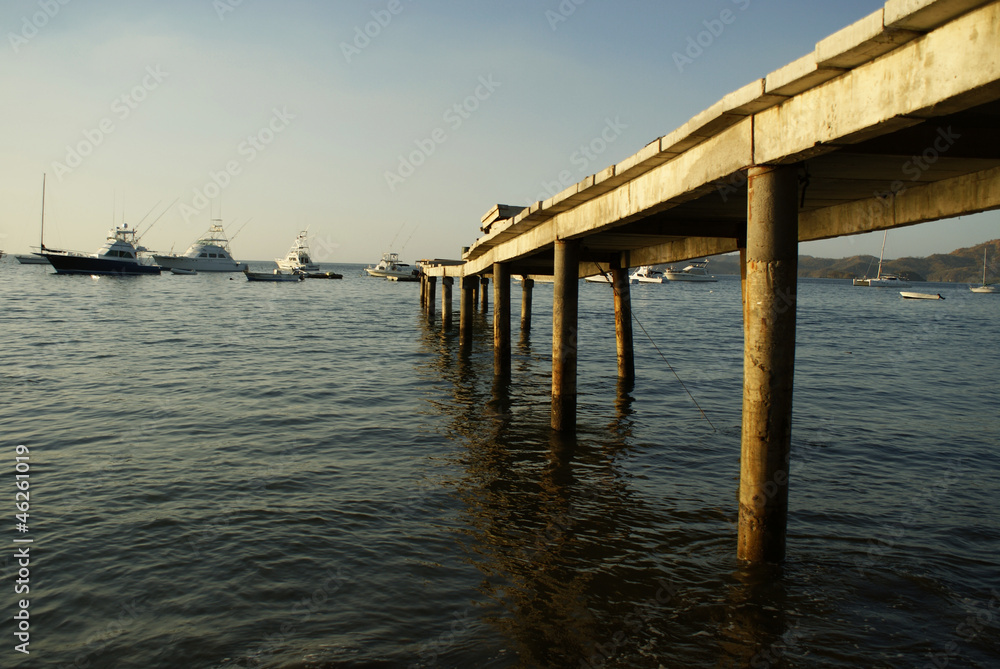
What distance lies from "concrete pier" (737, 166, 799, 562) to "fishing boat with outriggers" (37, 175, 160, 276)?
93.9 m

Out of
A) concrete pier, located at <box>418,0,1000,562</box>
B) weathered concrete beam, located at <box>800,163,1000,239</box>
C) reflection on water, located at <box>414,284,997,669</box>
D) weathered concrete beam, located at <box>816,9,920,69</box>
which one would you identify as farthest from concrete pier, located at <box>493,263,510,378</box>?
weathered concrete beam, located at <box>816,9,920,69</box>

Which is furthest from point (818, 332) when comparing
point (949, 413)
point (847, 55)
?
point (847, 55)

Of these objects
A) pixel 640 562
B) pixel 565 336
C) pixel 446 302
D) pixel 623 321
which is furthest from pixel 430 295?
pixel 640 562

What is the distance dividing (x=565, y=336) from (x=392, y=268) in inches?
4216

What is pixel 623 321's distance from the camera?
17.7 m

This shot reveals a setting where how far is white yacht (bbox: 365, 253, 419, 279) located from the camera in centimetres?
11300

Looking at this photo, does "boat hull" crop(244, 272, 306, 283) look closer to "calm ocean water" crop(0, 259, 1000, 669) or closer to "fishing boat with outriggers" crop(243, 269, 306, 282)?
"fishing boat with outriggers" crop(243, 269, 306, 282)

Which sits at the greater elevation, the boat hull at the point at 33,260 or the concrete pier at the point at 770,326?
the boat hull at the point at 33,260

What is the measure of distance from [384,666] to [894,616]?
4.72 m

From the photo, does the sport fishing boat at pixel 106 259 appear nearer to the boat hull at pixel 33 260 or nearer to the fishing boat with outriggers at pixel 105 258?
the fishing boat with outriggers at pixel 105 258

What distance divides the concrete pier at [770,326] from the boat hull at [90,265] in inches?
3705

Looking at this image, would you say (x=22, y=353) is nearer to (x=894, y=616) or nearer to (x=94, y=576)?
(x=94, y=576)

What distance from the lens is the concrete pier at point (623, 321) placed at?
17.5 m
